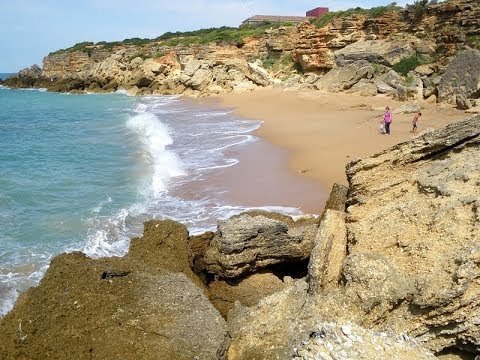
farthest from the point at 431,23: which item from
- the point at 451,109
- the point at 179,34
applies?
the point at 179,34

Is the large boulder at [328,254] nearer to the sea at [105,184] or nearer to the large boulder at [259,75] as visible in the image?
the sea at [105,184]

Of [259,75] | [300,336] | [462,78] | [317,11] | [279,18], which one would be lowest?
[300,336]

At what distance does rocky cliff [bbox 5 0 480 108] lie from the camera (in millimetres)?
29703

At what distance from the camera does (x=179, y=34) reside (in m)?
81.9

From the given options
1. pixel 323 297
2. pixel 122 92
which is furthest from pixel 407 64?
pixel 122 92

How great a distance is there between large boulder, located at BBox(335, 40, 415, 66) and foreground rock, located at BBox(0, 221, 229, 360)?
104 feet

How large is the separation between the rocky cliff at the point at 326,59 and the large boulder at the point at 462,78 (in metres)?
0.06

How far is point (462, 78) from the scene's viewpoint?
23875 mm

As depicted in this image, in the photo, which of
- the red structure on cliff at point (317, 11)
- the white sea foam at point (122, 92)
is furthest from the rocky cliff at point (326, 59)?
the red structure on cliff at point (317, 11)

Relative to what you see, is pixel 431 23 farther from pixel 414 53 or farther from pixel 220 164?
pixel 220 164

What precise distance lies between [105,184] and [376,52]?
26142 mm

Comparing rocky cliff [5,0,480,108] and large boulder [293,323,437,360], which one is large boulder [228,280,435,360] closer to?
large boulder [293,323,437,360]

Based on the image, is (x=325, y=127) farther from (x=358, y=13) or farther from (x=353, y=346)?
(x=358, y=13)

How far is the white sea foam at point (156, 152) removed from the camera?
14859 mm
